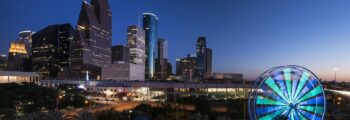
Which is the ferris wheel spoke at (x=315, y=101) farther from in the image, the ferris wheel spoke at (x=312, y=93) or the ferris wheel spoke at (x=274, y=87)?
the ferris wheel spoke at (x=274, y=87)

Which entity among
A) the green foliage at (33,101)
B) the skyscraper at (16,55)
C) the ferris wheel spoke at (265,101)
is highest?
the skyscraper at (16,55)

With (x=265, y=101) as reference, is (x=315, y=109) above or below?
below

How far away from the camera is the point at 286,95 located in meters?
27.0

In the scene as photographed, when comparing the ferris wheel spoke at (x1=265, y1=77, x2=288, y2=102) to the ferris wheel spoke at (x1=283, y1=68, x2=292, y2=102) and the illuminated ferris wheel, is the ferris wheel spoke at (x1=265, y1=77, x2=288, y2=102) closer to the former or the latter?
the illuminated ferris wheel

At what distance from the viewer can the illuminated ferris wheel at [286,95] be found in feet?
86.9

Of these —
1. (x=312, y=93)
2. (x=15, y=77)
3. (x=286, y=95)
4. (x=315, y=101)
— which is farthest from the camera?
(x=15, y=77)

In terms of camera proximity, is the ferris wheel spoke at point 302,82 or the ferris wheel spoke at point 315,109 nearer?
the ferris wheel spoke at point 315,109

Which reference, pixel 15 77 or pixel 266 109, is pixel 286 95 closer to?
pixel 266 109

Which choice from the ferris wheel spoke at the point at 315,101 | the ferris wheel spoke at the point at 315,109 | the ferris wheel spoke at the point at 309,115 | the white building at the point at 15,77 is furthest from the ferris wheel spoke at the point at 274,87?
the white building at the point at 15,77

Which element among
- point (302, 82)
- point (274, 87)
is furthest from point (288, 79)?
point (274, 87)

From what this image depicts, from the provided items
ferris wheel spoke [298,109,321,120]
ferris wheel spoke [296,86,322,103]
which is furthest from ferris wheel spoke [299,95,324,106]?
ferris wheel spoke [298,109,321,120]

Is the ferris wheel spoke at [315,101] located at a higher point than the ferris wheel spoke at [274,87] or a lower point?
lower

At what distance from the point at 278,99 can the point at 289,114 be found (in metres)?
1.30

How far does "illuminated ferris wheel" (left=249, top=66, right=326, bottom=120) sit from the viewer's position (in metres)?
26.5
